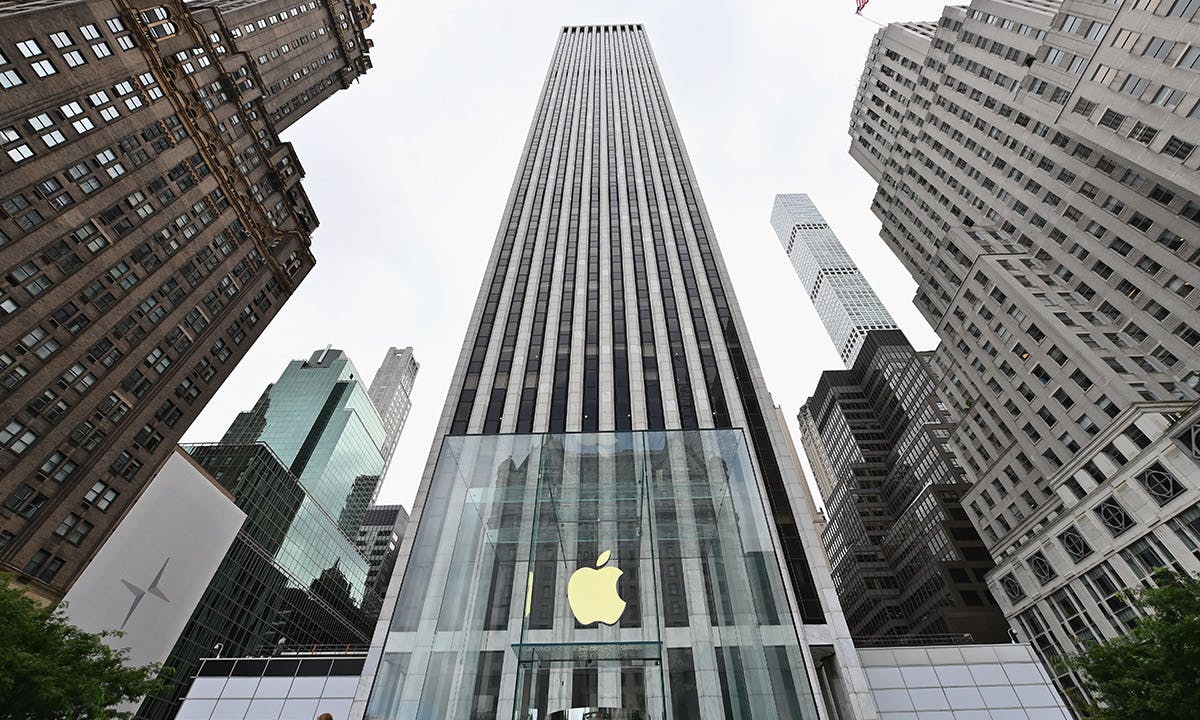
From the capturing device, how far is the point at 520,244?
205 feet

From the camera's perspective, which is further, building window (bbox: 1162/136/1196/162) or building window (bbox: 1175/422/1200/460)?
building window (bbox: 1162/136/1196/162)

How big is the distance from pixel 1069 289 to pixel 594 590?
225 feet

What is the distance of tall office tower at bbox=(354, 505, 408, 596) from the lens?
134500 millimetres

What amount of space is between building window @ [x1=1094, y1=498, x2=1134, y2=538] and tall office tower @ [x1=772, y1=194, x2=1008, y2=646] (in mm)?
24472

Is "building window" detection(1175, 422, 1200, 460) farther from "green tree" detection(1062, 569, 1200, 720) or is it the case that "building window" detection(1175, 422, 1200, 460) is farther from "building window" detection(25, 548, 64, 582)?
"building window" detection(25, 548, 64, 582)

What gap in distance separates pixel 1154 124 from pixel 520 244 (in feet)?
185

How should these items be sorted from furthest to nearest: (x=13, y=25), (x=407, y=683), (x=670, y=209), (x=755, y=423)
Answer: (x=670, y=209), (x=13, y=25), (x=755, y=423), (x=407, y=683)

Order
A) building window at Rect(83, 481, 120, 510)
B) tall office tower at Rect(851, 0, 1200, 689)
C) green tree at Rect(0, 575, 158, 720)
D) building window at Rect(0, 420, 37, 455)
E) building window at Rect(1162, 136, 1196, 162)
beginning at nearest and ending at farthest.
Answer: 1. green tree at Rect(0, 575, 158, 720)
2. building window at Rect(0, 420, 37, 455)
3. building window at Rect(1162, 136, 1196, 162)
4. tall office tower at Rect(851, 0, 1200, 689)
5. building window at Rect(83, 481, 120, 510)

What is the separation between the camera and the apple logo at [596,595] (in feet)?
36.4

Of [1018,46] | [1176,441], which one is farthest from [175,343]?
[1018,46]

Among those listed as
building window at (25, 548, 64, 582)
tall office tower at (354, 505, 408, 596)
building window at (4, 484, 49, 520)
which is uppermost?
tall office tower at (354, 505, 408, 596)

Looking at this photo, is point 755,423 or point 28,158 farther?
point 28,158

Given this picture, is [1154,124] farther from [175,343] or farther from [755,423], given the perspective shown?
[175,343]

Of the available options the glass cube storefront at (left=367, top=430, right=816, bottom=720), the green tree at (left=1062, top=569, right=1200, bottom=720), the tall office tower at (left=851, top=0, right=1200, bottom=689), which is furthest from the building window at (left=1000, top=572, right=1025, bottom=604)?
the glass cube storefront at (left=367, top=430, right=816, bottom=720)
